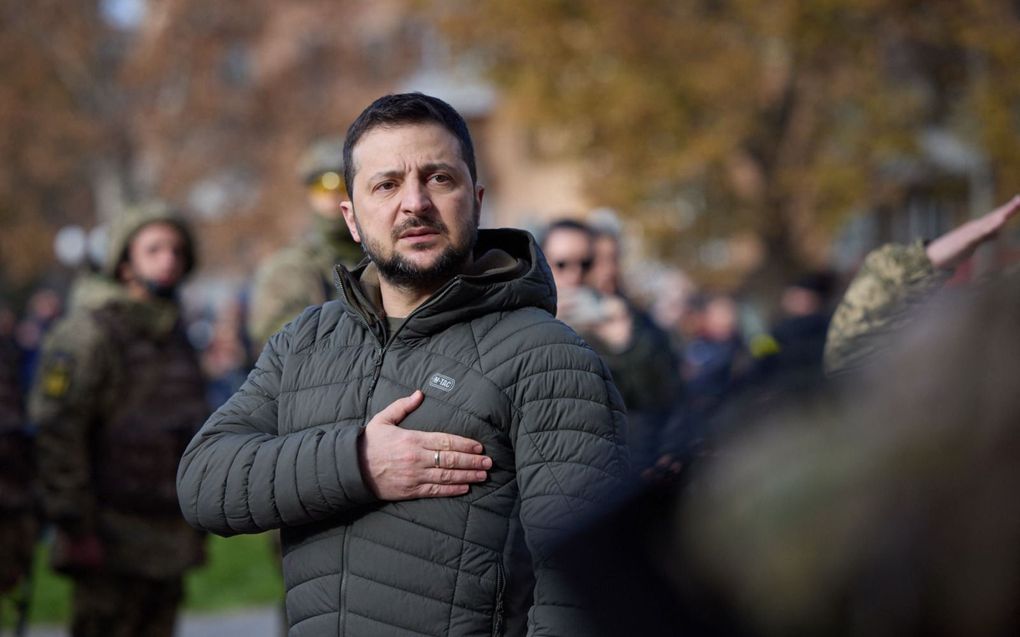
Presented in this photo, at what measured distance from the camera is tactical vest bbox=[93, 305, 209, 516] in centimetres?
564

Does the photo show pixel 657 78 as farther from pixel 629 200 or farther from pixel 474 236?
pixel 474 236

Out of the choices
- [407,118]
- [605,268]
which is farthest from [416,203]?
[605,268]

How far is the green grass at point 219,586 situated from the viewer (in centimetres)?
933

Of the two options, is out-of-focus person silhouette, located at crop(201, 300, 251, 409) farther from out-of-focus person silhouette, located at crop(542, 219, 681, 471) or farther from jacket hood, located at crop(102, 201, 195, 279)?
out-of-focus person silhouette, located at crop(542, 219, 681, 471)

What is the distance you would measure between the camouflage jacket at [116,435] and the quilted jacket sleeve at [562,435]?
129 inches

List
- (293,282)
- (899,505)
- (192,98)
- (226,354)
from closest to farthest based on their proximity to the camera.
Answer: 1. (899,505)
2. (293,282)
3. (226,354)
4. (192,98)

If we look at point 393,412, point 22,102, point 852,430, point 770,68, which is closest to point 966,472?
point 852,430

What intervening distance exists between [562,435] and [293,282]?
112 inches

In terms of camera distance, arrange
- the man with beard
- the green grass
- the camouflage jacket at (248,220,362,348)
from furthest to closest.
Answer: the green grass
the camouflage jacket at (248,220,362,348)
the man with beard

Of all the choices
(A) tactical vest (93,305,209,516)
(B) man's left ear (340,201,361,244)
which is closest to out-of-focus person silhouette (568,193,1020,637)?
(B) man's left ear (340,201,361,244)

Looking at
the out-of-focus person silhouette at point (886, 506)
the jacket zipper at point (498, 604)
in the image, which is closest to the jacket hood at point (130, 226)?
the jacket zipper at point (498, 604)

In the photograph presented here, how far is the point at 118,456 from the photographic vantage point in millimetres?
5637

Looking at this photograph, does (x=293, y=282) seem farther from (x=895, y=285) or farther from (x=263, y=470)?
(x=263, y=470)

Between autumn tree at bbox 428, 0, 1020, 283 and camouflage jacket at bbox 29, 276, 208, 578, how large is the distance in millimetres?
12536
